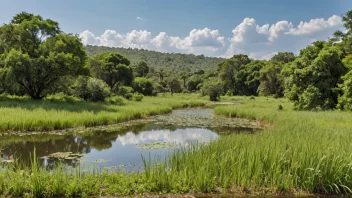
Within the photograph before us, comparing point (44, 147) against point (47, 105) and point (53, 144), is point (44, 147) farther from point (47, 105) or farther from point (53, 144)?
point (47, 105)

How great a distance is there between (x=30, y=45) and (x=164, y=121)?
48.7 feet

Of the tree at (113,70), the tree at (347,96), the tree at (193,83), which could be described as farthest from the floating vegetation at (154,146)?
the tree at (193,83)

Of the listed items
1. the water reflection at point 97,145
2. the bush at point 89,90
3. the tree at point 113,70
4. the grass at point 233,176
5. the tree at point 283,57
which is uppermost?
the tree at point 283,57

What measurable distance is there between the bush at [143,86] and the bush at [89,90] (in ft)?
76.4

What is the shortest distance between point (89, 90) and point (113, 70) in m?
16.3

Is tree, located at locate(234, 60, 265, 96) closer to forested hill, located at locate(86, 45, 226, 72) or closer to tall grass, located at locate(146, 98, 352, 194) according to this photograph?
forested hill, located at locate(86, 45, 226, 72)

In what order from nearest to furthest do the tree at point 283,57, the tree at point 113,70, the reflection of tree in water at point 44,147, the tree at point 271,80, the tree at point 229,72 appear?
1. the reflection of tree in water at point 44,147
2. the tree at point 113,70
3. the tree at point 271,80
4. the tree at point 229,72
5. the tree at point 283,57

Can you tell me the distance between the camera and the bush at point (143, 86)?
58034mm

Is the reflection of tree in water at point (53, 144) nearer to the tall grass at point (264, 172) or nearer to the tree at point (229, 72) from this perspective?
the tall grass at point (264, 172)

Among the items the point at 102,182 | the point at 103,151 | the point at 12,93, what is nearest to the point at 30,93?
the point at 12,93

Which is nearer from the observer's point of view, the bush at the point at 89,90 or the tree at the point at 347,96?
the tree at the point at 347,96

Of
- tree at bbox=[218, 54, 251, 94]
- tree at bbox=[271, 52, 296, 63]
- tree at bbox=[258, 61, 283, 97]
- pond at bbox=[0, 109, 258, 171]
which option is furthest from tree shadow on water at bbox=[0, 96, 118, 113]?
tree at bbox=[271, 52, 296, 63]

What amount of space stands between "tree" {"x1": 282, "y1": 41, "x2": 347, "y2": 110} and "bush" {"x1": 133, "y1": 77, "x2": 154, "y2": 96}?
31.8m

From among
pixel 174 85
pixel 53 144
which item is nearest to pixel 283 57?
pixel 174 85
